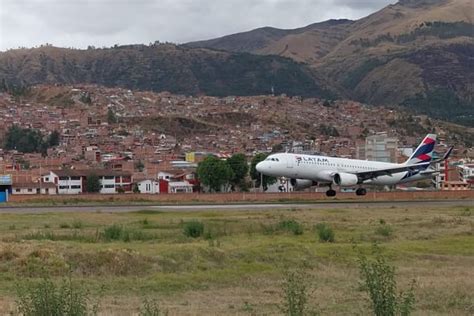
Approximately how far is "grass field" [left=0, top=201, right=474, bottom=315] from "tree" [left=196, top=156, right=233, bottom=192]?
5415 centimetres

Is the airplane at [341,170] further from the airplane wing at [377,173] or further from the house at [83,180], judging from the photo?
the house at [83,180]

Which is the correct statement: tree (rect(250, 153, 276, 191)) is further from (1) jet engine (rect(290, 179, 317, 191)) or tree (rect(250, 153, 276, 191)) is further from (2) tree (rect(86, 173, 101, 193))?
(1) jet engine (rect(290, 179, 317, 191))

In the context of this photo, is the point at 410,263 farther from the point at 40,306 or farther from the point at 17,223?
the point at 17,223

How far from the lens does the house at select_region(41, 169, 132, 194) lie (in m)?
100

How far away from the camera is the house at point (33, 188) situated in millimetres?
89688

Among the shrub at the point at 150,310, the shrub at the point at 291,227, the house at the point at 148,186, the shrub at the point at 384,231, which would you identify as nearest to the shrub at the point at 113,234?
the shrub at the point at 291,227

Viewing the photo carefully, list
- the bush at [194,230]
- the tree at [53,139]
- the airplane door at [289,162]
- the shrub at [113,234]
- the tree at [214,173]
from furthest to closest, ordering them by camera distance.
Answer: the tree at [53,139] → the tree at [214,173] → the airplane door at [289,162] → the bush at [194,230] → the shrub at [113,234]

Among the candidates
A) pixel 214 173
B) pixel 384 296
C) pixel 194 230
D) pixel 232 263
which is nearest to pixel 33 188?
pixel 214 173

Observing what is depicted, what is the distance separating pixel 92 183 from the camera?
328 feet

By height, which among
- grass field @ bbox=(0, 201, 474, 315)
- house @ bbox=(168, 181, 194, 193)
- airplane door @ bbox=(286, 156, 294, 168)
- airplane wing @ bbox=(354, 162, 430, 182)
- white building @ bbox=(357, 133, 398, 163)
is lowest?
grass field @ bbox=(0, 201, 474, 315)

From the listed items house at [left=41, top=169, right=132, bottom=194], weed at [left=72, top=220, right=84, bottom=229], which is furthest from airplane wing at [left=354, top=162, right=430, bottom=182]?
house at [left=41, top=169, right=132, bottom=194]

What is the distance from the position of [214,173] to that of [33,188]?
20.5 meters

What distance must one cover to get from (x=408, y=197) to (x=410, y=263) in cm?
4269

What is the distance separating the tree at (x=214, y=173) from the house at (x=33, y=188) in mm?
17004
